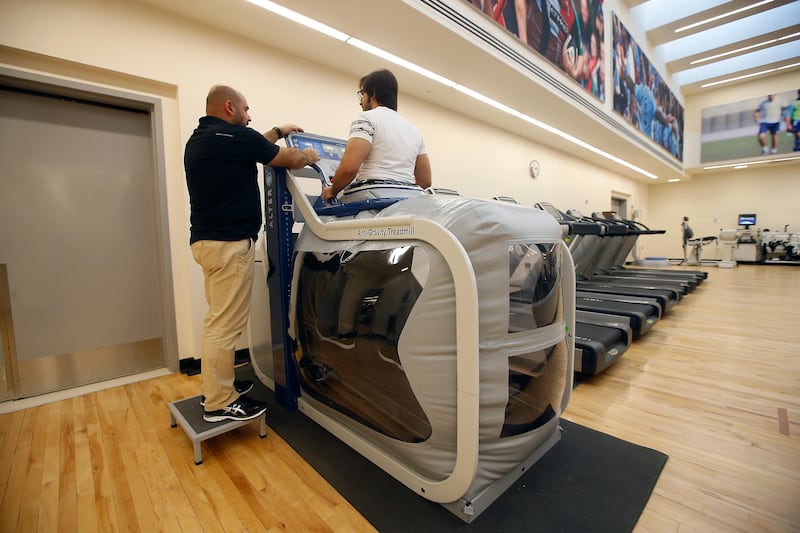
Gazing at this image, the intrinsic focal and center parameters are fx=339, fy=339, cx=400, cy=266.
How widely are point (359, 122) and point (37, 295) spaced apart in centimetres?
254

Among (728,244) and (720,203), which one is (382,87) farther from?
(720,203)

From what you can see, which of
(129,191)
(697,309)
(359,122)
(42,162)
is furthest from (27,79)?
(697,309)

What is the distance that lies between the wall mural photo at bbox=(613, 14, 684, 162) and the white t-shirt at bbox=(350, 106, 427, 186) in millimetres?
6962

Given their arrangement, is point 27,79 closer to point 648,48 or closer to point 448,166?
point 448,166

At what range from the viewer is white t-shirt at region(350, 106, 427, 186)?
1.72 m

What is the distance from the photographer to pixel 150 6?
2.57 metres

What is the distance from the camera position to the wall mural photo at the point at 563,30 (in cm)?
396

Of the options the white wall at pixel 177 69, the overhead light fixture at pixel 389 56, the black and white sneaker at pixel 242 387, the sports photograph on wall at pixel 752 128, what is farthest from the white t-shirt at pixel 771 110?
the black and white sneaker at pixel 242 387

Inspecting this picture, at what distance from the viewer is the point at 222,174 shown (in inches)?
66.5

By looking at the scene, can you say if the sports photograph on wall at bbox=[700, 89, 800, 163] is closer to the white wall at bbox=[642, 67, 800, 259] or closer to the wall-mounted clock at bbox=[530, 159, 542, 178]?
the white wall at bbox=[642, 67, 800, 259]

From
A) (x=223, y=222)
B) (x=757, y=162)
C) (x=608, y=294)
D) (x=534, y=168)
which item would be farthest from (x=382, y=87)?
(x=757, y=162)

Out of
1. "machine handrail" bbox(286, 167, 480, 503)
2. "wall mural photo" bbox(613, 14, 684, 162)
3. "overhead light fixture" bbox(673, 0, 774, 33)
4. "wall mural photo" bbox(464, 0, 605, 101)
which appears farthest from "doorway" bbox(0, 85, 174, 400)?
"overhead light fixture" bbox(673, 0, 774, 33)

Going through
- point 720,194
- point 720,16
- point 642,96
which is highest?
point 720,16

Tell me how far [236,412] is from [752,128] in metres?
16.2
